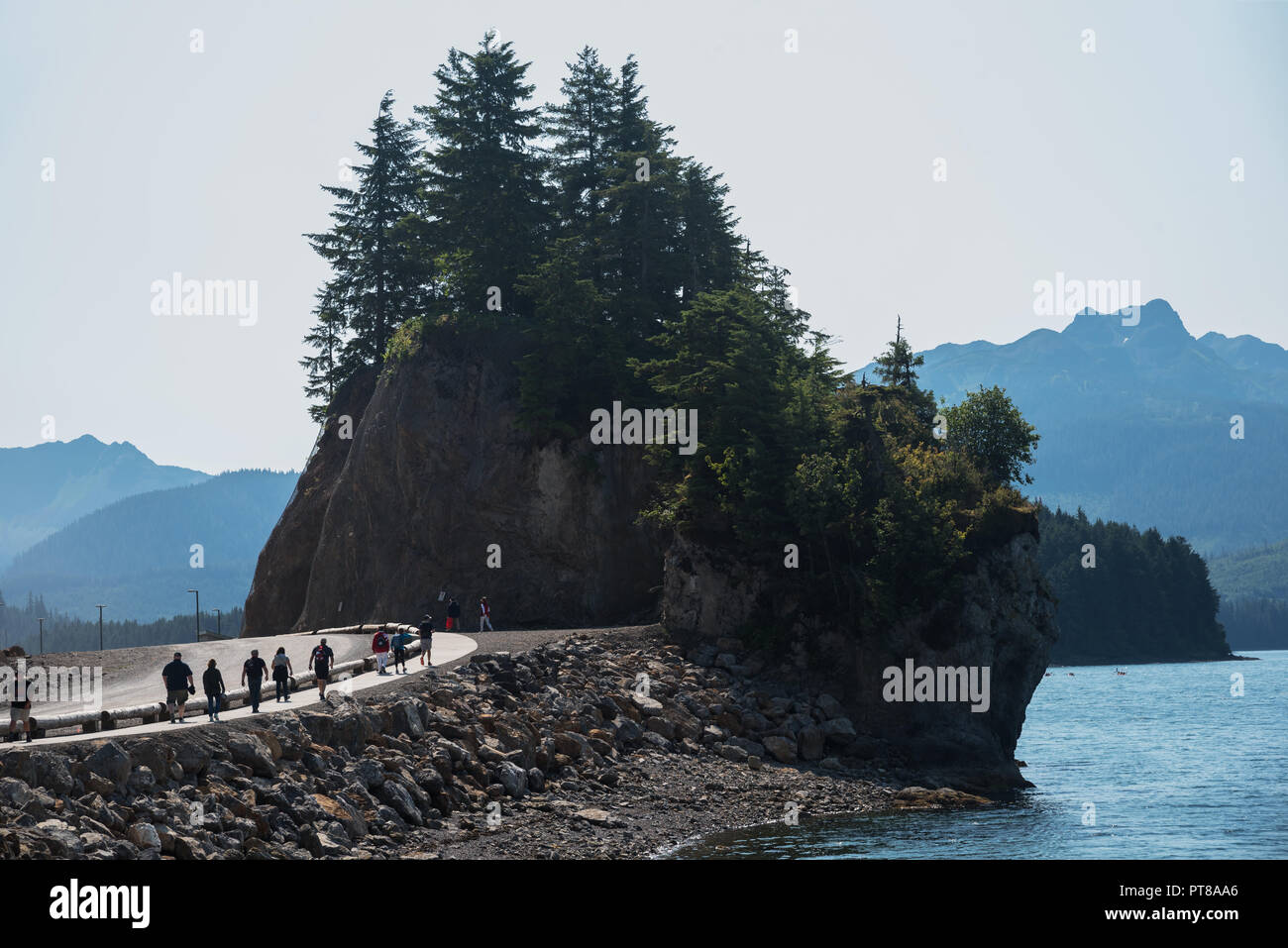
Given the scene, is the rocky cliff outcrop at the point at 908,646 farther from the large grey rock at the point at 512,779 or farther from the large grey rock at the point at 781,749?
the large grey rock at the point at 512,779

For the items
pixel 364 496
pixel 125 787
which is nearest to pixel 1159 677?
pixel 364 496

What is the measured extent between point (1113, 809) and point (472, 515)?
35.2 metres

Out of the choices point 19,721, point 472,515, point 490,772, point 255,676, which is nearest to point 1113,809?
point 490,772

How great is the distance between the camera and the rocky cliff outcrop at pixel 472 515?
61219 mm

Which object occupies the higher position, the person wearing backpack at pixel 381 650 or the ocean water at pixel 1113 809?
the person wearing backpack at pixel 381 650

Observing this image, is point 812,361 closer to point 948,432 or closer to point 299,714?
point 948,432

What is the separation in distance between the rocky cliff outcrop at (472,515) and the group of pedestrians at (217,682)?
2589 centimetres

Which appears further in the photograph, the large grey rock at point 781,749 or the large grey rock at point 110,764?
the large grey rock at point 781,749

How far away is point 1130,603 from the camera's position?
17638 cm

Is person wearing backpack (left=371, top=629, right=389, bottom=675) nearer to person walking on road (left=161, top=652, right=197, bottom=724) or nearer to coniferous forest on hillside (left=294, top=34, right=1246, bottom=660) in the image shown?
person walking on road (left=161, top=652, right=197, bottom=724)

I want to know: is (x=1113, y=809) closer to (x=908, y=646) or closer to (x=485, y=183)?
(x=908, y=646)

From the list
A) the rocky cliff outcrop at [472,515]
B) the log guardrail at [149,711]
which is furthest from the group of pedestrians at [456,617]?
the log guardrail at [149,711]

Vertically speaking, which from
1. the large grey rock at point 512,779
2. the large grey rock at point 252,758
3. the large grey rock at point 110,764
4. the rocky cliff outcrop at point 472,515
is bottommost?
the large grey rock at point 512,779
